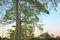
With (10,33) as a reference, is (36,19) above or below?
above

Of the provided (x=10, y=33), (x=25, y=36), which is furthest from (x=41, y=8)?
(x=10, y=33)

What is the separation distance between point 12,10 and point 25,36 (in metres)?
7.87

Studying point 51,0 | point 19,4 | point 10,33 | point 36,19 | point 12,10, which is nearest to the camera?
point 51,0

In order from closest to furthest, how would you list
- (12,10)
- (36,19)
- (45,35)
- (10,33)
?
(12,10) < (36,19) < (10,33) < (45,35)

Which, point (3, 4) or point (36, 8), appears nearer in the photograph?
point (3, 4)

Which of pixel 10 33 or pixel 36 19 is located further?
pixel 10 33

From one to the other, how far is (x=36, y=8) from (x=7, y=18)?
373cm

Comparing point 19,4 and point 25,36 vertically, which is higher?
point 19,4

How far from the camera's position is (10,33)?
3512 cm

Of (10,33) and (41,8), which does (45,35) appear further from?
(41,8)

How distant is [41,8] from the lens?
2073 cm

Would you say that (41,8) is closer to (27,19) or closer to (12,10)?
(12,10)

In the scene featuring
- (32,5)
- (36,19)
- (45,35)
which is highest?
(32,5)

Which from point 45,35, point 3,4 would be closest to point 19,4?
point 3,4
